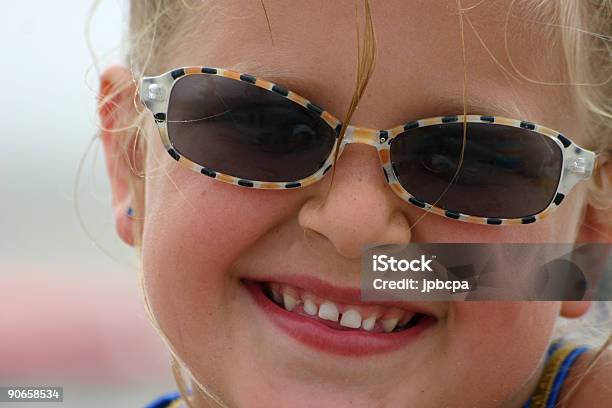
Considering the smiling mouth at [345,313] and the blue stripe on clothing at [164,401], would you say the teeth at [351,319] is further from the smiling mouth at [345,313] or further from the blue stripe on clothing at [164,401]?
the blue stripe on clothing at [164,401]

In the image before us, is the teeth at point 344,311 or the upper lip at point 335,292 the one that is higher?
the upper lip at point 335,292

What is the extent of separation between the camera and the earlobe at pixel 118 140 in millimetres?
1245

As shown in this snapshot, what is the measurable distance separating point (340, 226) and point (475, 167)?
0.16 m

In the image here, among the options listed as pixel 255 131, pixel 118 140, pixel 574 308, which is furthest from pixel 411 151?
pixel 118 140

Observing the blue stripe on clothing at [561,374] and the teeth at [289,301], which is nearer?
the teeth at [289,301]

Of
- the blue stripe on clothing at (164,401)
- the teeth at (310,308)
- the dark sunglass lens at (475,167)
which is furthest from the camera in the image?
the blue stripe on clothing at (164,401)

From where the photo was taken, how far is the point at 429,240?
36.4 inches

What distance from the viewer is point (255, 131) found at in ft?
2.97

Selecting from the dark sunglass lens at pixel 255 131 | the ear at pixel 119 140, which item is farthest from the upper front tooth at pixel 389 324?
the ear at pixel 119 140

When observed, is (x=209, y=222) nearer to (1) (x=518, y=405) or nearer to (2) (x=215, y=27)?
(2) (x=215, y=27)

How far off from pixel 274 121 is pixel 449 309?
30 centimetres

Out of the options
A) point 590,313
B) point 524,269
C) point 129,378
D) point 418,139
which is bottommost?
point 129,378

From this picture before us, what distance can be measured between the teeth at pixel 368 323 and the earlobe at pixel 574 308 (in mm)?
326

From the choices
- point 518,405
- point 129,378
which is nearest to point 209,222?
point 518,405
